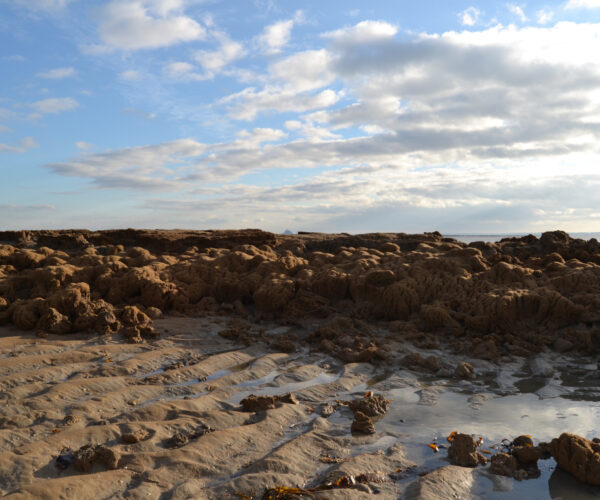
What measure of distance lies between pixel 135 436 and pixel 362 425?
184cm

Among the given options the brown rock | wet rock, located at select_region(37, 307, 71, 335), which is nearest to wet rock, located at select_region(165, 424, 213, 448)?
the brown rock

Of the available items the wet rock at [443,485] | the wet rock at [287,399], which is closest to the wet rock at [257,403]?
the wet rock at [287,399]

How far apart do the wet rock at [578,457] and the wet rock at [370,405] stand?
4.88 feet

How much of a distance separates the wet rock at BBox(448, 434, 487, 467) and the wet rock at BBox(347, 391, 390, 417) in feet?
2.91

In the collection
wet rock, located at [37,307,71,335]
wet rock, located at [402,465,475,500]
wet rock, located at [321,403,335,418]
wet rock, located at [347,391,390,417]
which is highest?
wet rock, located at [37,307,71,335]

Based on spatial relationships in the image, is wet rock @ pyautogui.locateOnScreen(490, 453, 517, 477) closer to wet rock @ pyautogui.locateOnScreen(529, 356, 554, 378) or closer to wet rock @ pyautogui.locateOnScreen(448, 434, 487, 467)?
wet rock @ pyautogui.locateOnScreen(448, 434, 487, 467)

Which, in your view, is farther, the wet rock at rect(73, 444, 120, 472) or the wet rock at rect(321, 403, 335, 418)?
the wet rock at rect(321, 403, 335, 418)

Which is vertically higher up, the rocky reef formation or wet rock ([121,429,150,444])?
the rocky reef formation

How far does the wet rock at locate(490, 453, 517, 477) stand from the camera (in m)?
3.49

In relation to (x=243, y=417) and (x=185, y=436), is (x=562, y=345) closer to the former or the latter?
(x=243, y=417)

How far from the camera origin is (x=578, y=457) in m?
3.43

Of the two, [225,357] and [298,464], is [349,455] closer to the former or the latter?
[298,464]

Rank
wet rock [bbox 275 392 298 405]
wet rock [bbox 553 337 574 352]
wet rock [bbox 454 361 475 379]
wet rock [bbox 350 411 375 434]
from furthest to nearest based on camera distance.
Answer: wet rock [bbox 553 337 574 352] → wet rock [bbox 454 361 475 379] → wet rock [bbox 275 392 298 405] → wet rock [bbox 350 411 375 434]

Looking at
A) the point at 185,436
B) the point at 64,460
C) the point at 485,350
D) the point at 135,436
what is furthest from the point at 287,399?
the point at 485,350
